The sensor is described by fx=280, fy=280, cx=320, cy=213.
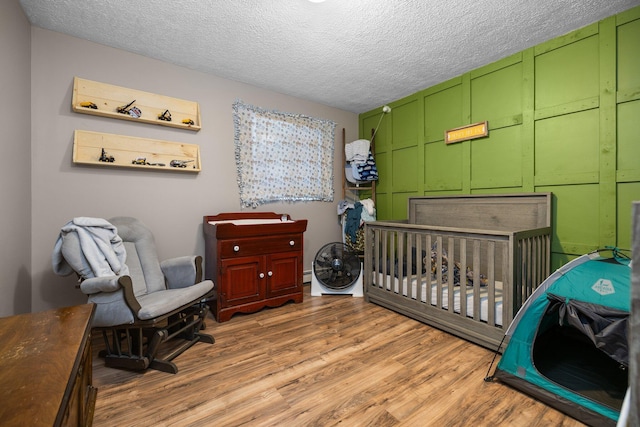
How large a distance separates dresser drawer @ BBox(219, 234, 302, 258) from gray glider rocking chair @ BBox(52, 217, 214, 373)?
1.22 feet

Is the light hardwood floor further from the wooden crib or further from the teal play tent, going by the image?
the wooden crib

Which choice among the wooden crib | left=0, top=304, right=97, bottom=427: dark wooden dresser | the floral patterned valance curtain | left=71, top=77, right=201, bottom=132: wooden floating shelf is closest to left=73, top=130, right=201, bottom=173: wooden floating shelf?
left=71, top=77, right=201, bottom=132: wooden floating shelf

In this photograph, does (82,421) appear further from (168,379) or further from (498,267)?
(498,267)

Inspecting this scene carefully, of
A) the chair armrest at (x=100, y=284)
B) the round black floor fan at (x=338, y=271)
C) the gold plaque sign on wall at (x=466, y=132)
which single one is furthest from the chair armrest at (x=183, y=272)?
the gold plaque sign on wall at (x=466, y=132)

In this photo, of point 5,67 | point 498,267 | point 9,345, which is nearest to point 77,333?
point 9,345

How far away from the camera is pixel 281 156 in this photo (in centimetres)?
343

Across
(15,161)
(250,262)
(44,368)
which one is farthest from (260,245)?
(44,368)

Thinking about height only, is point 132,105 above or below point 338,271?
above

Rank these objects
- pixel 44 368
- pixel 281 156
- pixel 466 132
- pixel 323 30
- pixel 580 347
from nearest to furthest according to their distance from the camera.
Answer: pixel 44 368, pixel 580 347, pixel 323 30, pixel 466 132, pixel 281 156

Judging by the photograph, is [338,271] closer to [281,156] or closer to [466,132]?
[281,156]

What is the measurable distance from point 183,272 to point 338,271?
62.2 inches

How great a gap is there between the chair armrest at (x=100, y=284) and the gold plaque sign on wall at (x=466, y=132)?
3226 millimetres

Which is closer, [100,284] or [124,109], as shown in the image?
[100,284]

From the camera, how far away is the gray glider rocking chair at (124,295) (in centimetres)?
169
